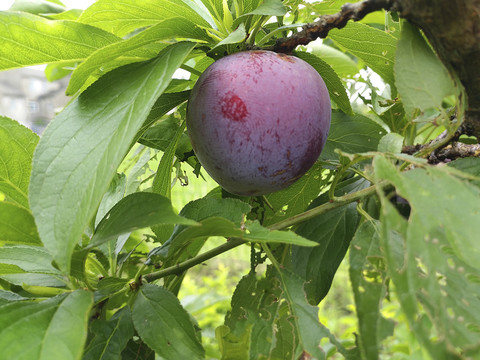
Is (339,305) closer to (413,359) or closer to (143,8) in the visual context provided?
(413,359)

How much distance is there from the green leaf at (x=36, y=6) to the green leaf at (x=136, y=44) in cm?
48

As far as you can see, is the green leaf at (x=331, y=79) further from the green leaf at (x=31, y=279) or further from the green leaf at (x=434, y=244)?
the green leaf at (x=31, y=279)

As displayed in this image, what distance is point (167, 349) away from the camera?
0.47 meters

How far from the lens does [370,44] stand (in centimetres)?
54

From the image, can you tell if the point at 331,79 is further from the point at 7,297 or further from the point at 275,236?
the point at 7,297

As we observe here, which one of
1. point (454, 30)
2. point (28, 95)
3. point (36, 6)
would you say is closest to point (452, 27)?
point (454, 30)

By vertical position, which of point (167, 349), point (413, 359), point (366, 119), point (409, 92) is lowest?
point (413, 359)

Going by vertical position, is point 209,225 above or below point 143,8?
below

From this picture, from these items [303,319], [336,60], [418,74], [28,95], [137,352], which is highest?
[418,74]

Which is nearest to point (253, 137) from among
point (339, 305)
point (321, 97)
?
point (321, 97)

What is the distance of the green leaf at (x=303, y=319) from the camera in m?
0.45

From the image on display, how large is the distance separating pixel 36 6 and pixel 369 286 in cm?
79

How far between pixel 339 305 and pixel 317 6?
271cm

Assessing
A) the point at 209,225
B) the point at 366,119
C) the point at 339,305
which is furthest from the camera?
the point at 339,305
